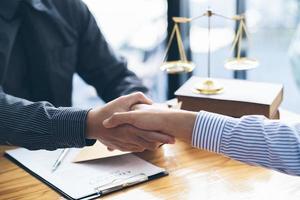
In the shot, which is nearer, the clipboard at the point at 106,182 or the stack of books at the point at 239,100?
the clipboard at the point at 106,182

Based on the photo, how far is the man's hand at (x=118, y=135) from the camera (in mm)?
1428

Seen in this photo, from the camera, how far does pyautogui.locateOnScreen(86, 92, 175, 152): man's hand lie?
143 centimetres

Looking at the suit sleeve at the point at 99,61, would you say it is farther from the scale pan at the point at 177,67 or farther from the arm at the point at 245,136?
the arm at the point at 245,136

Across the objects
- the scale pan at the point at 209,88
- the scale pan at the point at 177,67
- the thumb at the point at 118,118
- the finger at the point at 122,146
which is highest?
the scale pan at the point at 177,67

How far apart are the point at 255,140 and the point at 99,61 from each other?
97 cm

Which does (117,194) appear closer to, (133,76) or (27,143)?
(27,143)

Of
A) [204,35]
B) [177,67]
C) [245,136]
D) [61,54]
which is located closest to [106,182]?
[245,136]

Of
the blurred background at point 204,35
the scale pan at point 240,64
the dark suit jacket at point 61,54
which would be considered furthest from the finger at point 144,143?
the blurred background at point 204,35

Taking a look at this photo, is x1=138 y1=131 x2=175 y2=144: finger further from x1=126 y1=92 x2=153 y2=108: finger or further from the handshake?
x1=126 y1=92 x2=153 y2=108: finger

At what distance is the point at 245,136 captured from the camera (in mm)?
1230

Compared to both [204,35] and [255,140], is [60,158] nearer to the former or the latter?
[255,140]

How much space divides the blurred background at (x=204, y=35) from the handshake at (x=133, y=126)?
3.21ft

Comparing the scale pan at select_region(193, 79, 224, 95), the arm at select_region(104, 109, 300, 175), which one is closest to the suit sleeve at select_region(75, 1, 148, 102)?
the scale pan at select_region(193, 79, 224, 95)

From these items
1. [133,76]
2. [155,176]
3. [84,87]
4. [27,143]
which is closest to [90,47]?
[133,76]
